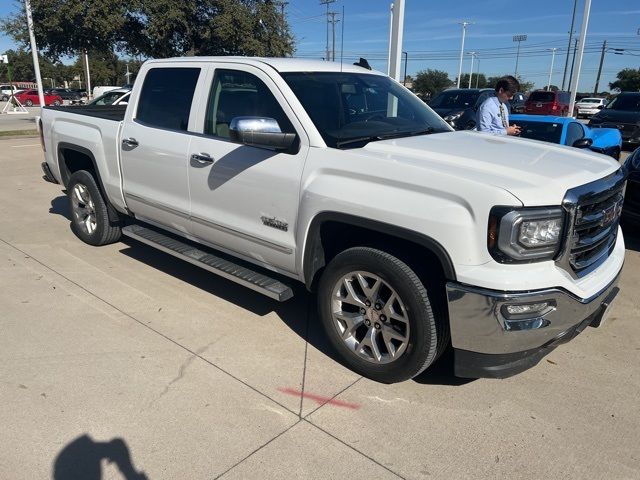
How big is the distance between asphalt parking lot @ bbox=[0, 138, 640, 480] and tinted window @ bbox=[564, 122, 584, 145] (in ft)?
13.2

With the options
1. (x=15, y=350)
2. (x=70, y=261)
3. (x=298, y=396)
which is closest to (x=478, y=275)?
(x=298, y=396)

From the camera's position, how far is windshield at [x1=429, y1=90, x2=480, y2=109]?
15229 mm

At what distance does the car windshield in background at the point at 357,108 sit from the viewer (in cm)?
355

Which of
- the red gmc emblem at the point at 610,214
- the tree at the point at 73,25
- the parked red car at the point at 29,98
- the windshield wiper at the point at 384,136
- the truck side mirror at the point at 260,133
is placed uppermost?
the tree at the point at 73,25

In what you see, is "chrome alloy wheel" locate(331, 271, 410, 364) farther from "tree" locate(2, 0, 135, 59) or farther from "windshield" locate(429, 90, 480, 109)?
"tree" locate(2, 0, 135, 59)

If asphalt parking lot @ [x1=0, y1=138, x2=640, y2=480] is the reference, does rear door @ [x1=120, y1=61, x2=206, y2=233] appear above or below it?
above

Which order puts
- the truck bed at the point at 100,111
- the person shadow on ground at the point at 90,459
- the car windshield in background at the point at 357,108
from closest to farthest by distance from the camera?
the person shadow on ground at the point at 90,459, the car windshield in background at the point at 357,108, the truck bed at the point at 100,111

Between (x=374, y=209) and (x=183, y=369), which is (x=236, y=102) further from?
(x=183, y=369)

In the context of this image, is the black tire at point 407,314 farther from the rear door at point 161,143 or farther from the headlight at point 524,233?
the rear door at point 161,143

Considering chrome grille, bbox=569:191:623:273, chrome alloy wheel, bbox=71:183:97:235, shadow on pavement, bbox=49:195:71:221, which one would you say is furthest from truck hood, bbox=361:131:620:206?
shadow on pavement, bbox=49:195:71:221

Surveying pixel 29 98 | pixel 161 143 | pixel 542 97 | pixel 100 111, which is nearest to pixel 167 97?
pixel 161 143

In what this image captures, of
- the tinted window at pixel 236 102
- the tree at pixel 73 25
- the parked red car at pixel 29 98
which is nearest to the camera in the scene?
the tinted window at pixel 236 102

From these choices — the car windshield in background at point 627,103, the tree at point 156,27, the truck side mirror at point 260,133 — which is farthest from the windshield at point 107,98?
the car windshield in background at point 627,103

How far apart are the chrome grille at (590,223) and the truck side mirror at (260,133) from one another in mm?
1699
